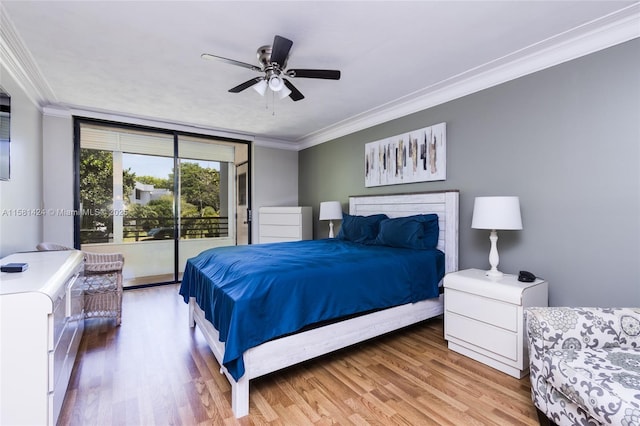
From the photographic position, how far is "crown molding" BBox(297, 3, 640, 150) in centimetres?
208

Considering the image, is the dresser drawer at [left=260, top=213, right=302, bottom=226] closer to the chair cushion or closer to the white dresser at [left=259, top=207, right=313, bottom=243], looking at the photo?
the white dresser at [left=259, top=207, right=313, bottom=243]

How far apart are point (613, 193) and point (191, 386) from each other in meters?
3.29

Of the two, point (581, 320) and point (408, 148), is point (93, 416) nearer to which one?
point (581, 320)

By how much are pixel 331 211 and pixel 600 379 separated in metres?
3.44

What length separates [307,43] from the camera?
2.35 m

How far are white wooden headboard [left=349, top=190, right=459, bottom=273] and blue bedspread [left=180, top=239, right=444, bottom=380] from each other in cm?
20

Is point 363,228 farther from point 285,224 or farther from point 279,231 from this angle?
point 279,231

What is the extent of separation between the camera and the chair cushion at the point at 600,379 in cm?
119

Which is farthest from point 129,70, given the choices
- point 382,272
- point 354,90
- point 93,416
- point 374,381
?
point 374,381

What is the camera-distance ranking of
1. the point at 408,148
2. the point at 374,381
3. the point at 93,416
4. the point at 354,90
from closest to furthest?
the point at 93,416, the point at 374,381, the point at 354,90, the point at 408,148

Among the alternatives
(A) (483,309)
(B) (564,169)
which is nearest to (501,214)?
(B) (564,169)

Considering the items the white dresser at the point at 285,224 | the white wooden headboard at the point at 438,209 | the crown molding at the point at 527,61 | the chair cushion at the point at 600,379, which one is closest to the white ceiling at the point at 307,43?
the crown molding at the point at 527,61

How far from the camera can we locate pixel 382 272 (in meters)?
2.48

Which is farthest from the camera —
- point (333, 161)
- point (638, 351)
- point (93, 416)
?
point (333, 161)
